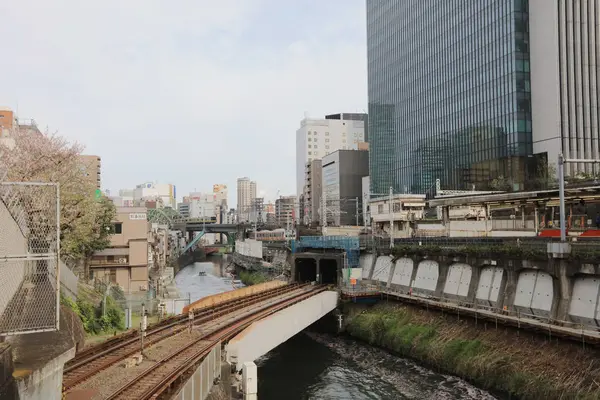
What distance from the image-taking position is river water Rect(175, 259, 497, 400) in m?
31.9

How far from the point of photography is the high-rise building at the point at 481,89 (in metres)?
83.9

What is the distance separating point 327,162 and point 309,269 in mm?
113887

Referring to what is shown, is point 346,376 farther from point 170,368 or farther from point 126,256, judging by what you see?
point 126,256

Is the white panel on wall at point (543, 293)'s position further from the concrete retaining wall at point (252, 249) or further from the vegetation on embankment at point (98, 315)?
the concrete retaining wall at point (252, 249)

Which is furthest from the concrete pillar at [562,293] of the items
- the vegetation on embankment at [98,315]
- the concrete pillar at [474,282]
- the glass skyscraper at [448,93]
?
the glass skyscraper at [448,93]

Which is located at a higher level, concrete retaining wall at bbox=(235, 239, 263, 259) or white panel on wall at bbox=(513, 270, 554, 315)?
white panel on wall at bbox=(513, 270, 554, 315)

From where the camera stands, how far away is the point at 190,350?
26.5 metres

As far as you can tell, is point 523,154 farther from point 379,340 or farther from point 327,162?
point 327,162

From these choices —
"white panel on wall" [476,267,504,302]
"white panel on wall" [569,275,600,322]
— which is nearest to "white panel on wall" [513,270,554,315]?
"white panel on wall" [569,275,600,322]

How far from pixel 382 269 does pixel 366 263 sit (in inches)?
144

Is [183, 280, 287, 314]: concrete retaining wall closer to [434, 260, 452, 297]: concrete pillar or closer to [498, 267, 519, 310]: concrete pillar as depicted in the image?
[434, 260, 452, 297]: concrete pillar

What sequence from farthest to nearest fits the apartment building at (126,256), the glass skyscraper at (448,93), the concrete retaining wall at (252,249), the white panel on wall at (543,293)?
the concrete retaining wall at (252,249) < the glass skyscraper at (448,93) < the apartment building at (126,256) < the white panel on wall at (543,293)

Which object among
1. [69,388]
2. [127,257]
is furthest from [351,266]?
[69,388]

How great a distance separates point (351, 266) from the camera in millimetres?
58469
